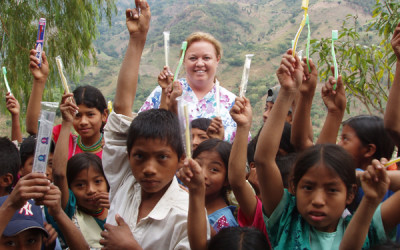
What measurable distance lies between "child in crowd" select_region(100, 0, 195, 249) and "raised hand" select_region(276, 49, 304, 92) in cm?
59

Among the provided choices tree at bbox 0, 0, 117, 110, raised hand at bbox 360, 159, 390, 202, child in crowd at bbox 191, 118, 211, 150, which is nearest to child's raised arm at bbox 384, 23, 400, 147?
raised hand at bbox 360, 159, 390, 202

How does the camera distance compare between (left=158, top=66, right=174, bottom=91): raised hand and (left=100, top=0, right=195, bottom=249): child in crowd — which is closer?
(left=100, top=0, right=195, bottom=249): child in crowd

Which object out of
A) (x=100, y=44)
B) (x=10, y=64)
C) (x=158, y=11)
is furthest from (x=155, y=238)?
(x=158, y=11)

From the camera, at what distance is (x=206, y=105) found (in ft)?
12.3

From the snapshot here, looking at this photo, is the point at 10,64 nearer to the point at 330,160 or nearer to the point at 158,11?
the point at 330,160

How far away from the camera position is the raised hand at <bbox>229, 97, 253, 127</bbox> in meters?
2.23

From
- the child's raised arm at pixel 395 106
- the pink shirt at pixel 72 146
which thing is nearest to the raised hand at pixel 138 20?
the pink shirt at pixel 72 146

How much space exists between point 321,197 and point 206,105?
1.90 metres

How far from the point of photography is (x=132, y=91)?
240 centimetres

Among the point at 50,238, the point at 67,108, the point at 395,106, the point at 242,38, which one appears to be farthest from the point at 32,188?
the point at 242,38

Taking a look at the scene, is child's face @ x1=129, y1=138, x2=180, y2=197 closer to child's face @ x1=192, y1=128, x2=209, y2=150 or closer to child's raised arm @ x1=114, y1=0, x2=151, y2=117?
child's raised arm @ x1=114, y1=0, x2=151, y2=117

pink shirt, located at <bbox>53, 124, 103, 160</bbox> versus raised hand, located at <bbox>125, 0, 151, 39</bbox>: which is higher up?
raised hand, located at <bbox>125, 0, 151, 39</bbox>

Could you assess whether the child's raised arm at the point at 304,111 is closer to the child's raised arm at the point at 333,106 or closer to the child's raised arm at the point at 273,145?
the child's raised arm at the point at 333,106

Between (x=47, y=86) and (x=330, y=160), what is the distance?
6.35 metres
